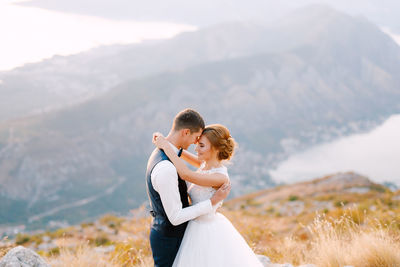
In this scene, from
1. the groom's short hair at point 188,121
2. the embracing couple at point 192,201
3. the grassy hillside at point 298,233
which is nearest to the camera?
the embracing couple at point 192,201

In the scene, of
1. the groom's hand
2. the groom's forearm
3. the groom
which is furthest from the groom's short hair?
the groom's forearm

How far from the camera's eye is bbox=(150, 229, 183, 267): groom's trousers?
14.5 feet

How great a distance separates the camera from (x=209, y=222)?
4.61 meters

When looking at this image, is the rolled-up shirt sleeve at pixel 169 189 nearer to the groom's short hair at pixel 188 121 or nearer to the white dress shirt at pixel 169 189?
the white dress shirt at pixel 169 189

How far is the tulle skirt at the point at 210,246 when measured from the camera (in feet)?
14.4

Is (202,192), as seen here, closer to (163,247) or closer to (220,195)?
(220,195)

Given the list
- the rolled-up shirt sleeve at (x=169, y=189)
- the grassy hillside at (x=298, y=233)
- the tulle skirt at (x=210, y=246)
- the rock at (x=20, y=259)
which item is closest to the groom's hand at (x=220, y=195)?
the tulle skirt at (x=210, y=246)

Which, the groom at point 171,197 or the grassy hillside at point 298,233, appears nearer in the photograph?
the groom at point 171,197

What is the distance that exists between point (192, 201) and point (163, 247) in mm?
722

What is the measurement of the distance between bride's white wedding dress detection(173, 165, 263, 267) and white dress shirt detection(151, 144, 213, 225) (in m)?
0.50

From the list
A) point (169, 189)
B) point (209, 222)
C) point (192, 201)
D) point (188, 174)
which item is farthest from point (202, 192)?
point (169, 189)

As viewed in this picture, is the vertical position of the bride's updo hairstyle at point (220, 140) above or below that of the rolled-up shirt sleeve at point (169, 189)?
above

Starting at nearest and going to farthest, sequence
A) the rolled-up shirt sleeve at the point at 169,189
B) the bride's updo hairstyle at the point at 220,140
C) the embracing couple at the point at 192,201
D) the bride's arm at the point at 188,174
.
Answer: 1. the rolled-up shirt sleeve at the point at 169,189
2. the embracing couple at the point at 192,201
3. the bride's arm at the point at 188,174
4. the bride's updo hairstyle at the point at 220,140

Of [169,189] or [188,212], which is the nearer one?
[169,189]
